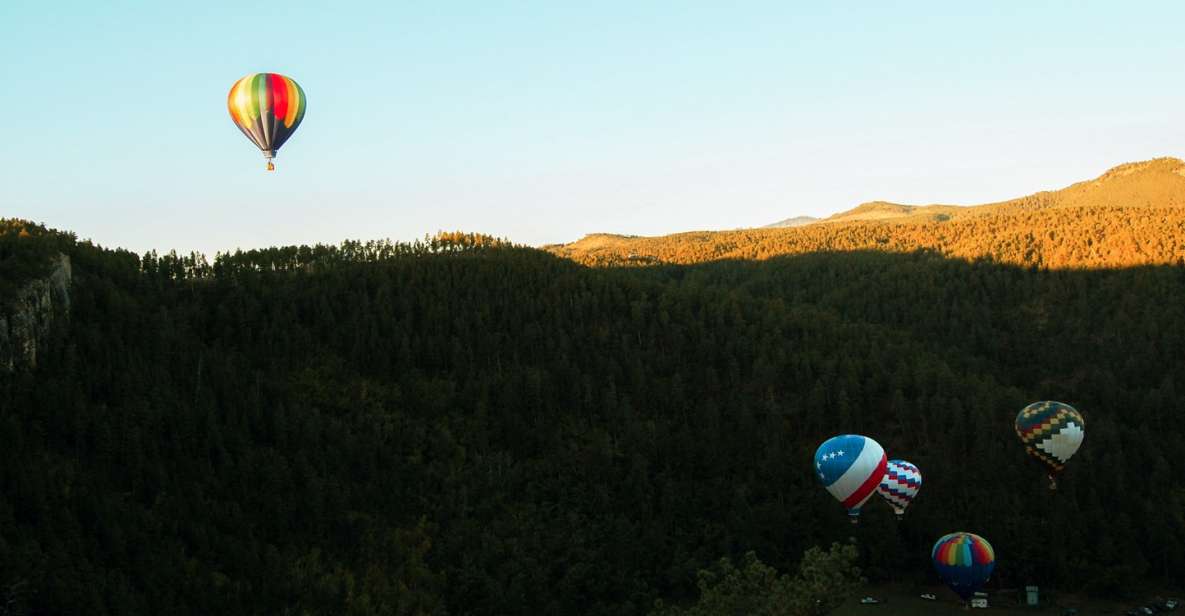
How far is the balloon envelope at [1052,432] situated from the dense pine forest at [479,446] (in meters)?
5.36

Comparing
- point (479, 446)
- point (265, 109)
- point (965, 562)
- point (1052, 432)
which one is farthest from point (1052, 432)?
point (265, 109)

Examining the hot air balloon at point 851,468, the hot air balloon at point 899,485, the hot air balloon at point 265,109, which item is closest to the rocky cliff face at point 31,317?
the hot air balloon at point 265,109

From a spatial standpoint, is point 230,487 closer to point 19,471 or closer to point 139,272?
point 19,471

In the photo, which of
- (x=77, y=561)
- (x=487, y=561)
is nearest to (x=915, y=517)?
(x=487, y=561)

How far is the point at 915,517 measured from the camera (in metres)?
120

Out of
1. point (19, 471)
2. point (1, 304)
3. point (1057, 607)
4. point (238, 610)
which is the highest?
point (1, 304)

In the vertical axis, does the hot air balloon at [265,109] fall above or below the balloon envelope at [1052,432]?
above

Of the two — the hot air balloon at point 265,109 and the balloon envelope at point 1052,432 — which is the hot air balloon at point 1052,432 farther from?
the hot air balloon at point 265,109

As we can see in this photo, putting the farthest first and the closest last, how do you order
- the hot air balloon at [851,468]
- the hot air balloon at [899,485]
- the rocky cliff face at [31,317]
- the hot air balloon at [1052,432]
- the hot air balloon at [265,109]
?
the hot air balloon at [1052,432] < the rocky cliff face at [31,317] < the hot air balloon at [899,485] < the hot air balloon at [851,468] < the hot air balloon at [265,109]

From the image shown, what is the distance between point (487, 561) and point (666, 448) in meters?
31.8

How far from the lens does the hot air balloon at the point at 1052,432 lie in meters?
119

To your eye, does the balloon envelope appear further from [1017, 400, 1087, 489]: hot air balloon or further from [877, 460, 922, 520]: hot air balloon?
[877, 460, 922, 520]: hot air balloon

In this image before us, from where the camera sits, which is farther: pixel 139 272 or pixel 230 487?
pixel 139 272

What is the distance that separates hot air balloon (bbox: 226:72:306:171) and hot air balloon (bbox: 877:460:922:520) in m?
65.7
